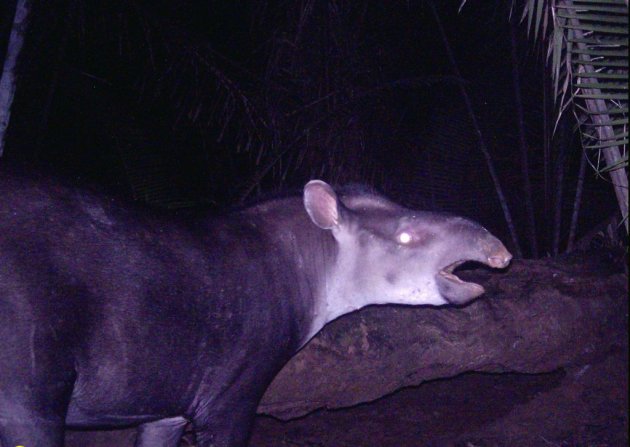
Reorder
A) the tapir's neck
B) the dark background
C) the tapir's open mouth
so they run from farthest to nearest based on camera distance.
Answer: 1. the dark background
2. the tapir's neck
3. the tapir's open mouth

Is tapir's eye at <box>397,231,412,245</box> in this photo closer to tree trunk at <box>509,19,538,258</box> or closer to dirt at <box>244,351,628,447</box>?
dirt at <box>244,351,628,447</box>

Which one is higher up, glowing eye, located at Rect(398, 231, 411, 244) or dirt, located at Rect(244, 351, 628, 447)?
glowing eye, located at Rect(398, 231, 411, 244)

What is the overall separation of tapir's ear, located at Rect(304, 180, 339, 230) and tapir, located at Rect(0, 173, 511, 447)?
10 millimetres

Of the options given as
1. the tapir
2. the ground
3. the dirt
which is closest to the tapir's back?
the tapir

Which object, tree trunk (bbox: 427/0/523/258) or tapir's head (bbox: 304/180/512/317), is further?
tree trunk (bbox: 427/0/523/258)

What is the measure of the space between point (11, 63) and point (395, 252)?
11.3 feet

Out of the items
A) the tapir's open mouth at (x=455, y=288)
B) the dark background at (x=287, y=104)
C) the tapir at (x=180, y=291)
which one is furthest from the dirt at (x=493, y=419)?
the dark background at (x=287, y=104)

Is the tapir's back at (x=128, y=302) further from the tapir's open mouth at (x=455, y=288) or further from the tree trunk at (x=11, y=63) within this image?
the tree trunk at (x=11, y=63)

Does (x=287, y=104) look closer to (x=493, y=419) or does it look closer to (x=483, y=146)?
(x=483, y=146)

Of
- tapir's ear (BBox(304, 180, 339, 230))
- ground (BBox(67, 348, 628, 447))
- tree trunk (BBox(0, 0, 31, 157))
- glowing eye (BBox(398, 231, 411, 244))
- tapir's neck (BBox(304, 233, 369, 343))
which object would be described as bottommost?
ground (BBox(67, 348, 628, 447))

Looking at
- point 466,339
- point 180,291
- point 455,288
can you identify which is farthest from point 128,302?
point 466,339

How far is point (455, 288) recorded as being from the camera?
4.27 m

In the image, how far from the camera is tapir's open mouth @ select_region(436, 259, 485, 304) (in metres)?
4.26

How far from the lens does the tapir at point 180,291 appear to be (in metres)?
3.17
